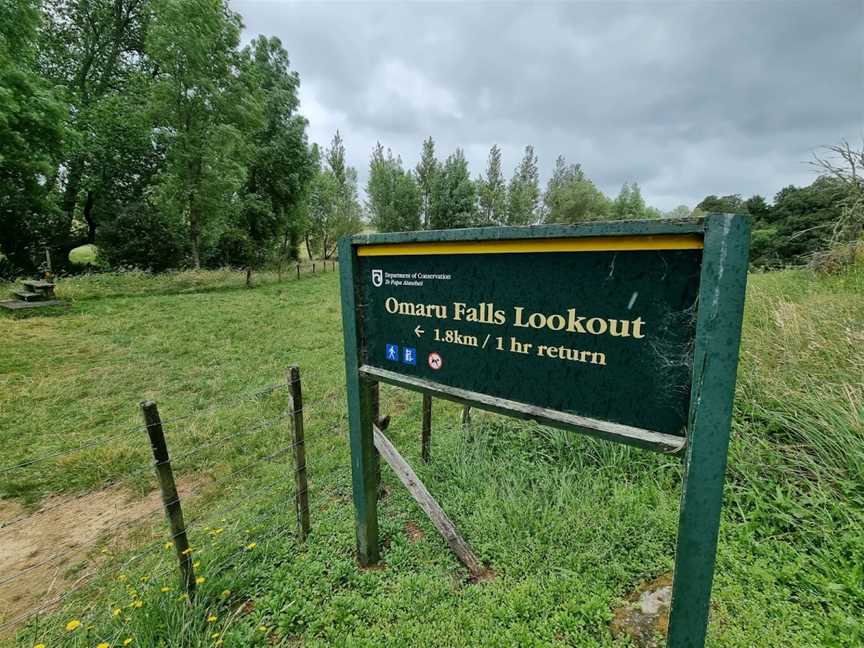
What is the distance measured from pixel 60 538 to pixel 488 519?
3475 millimetres

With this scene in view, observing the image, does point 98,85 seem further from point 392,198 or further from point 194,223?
point 392,198

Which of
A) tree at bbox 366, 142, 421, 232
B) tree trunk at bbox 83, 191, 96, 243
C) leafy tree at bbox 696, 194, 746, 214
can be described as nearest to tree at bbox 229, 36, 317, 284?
tree trunk at bbox 83, 191, 96, 243

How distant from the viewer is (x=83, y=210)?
18438 mm

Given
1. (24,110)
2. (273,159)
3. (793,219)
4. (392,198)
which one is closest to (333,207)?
(392,198)

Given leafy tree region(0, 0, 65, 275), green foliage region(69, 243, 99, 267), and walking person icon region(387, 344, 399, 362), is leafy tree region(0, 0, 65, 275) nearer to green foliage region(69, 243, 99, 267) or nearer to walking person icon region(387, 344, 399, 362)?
green foliage region(69, 243, 99, 267)

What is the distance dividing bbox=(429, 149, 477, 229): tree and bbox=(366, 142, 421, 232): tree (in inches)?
104

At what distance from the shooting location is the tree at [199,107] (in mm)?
15055

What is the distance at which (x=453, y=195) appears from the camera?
126ft

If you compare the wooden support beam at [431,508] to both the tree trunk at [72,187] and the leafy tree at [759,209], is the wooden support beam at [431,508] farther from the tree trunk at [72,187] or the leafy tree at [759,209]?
the leafy tree at [759,209]

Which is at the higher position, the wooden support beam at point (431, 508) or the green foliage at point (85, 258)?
the green foliage at point (85, 258)

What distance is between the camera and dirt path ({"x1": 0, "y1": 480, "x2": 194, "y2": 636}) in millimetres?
2590

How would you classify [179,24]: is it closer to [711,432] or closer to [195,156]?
[195,156]

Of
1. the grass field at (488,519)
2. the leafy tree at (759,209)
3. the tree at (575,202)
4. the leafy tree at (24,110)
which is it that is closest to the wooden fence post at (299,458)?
the grass field at (488,519)

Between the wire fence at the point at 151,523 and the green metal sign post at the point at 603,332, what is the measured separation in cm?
132
